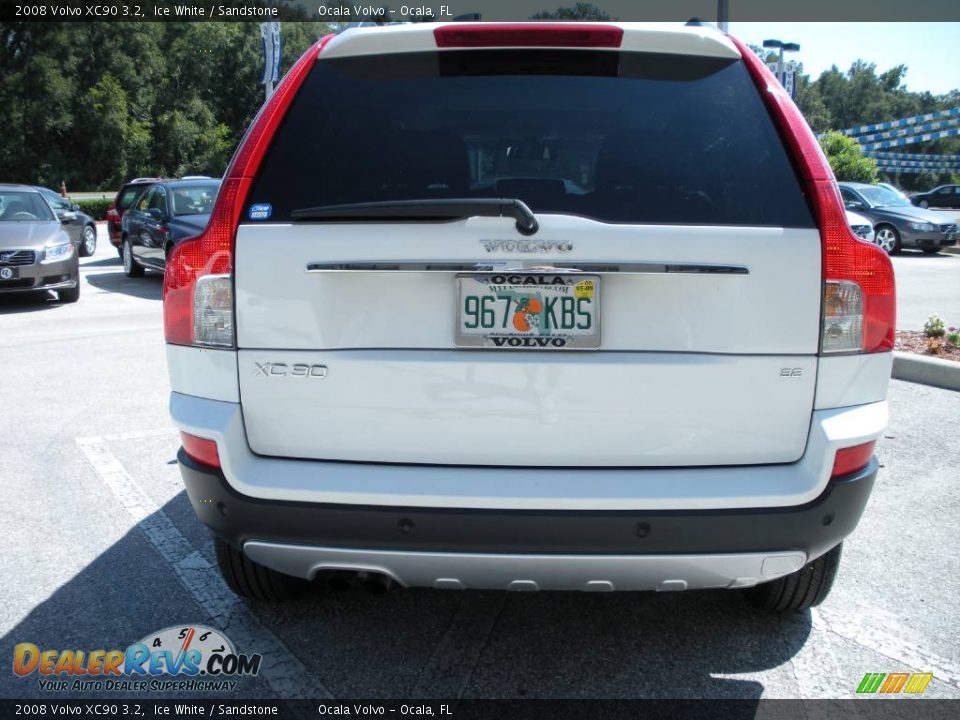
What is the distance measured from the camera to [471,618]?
10.5 ft

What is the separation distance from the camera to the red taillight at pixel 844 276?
7.87ft

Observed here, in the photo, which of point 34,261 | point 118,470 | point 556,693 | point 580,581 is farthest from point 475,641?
point 34,261

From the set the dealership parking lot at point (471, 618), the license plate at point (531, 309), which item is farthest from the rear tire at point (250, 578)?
the license plate at point (531, 309)

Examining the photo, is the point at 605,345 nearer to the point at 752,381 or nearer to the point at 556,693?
the point at 752,381

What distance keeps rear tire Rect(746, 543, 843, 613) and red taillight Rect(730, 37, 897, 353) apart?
Answer: 82 centimetres

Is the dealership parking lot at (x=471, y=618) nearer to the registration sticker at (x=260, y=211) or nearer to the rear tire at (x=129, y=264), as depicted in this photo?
the registration sticker at (x=260, y=211)

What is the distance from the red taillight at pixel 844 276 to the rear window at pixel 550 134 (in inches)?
2.1

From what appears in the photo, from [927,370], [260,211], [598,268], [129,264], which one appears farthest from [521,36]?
[129,264]

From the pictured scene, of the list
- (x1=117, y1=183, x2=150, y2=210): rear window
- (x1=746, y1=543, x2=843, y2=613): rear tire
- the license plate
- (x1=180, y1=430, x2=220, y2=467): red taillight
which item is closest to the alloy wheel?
(x1=117, y1=183, x2=150, y2=210): rear window

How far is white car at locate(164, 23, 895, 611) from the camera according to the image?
2.35m

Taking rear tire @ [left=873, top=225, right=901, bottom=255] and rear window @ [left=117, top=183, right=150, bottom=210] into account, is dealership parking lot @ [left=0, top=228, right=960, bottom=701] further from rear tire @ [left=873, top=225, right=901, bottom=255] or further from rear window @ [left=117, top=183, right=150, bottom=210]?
rear tire @ [left=873, top=225, right=901, bottom=255]

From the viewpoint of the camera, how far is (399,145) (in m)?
2.60

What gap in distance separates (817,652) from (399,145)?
7.18 feet

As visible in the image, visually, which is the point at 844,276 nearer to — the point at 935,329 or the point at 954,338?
the point at 954,338
